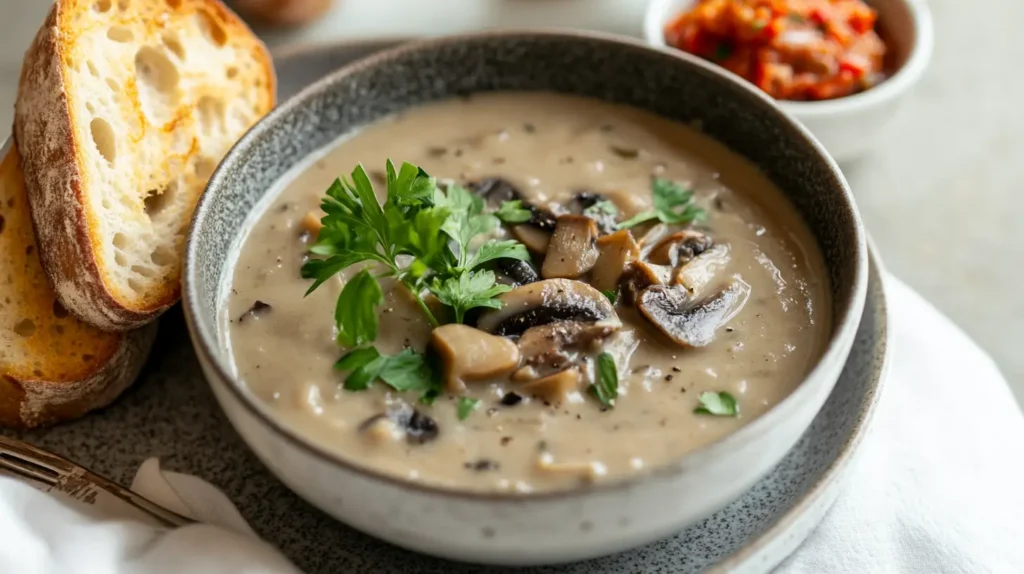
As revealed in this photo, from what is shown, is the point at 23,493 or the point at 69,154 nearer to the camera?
the point at 23,493

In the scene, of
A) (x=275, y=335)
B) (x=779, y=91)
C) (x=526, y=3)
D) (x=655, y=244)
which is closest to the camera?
(x=275, y=335)

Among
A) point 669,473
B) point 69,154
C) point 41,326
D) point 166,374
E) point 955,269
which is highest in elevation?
point 69,154

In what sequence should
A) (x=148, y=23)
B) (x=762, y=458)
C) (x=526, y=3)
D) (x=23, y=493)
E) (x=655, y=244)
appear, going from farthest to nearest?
(x=526, y=3), (x=148, y=23), (x=655, y=244), (x=23, y=493), (x=762, y=458)

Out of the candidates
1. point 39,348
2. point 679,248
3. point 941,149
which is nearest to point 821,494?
point 679,248

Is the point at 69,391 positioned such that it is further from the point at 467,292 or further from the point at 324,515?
the point at 467,292

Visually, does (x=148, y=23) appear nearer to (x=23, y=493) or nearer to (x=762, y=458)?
(x=23, y=493)

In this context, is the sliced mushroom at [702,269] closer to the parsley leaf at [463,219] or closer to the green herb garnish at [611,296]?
the green herb garnish at [611,296]

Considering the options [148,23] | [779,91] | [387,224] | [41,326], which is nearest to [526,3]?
[779,91]
